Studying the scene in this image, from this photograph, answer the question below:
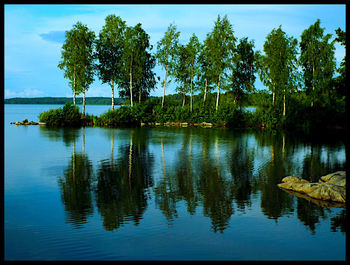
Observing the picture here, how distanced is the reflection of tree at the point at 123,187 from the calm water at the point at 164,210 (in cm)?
4

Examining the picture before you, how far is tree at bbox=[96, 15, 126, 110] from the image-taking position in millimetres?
59688

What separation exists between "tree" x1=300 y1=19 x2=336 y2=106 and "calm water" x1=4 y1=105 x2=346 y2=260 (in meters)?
33.0

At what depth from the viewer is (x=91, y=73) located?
59.9 metres

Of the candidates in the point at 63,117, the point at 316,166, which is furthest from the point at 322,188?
the point at 63,117

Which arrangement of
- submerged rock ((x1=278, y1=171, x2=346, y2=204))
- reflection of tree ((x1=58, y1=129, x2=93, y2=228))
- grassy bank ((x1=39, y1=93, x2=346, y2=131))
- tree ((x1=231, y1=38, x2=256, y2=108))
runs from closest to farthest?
reflection of tree ((x1=58, y1=129, x2=93, y2=228)), submerged rock ((x1=278, y1=171, x2=346, y2=204)), grassy bank ((x1=39, y1=93, x2=346, y2=131)), tree ((x1=231, y1=38, x2=256, y2=108))

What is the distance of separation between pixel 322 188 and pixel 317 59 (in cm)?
4625

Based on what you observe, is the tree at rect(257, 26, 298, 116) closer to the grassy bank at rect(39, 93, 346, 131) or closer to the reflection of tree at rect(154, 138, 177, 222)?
the grassy bank at rect(39, 93, 346, 131)

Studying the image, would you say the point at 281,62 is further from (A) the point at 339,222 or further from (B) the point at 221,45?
(A) the point at 339,222

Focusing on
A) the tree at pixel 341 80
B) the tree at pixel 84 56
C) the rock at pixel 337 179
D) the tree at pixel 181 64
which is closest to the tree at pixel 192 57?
the tree at pixel 181 64

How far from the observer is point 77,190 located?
686 inches

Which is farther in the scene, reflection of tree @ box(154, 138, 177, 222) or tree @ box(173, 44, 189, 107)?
tree @ box(173, 44, 189, 107)

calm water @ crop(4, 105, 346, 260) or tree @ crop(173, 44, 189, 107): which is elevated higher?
tree @ crop(173, 44, 189, 107)

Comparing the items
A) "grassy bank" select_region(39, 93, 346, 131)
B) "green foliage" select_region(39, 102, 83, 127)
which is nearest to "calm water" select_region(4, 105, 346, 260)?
"green foliage" select_region(39, 102, 83, 127)

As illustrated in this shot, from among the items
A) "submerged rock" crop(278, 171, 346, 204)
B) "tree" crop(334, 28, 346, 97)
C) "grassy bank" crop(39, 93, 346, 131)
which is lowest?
"submerged rock" crop(278, 171, 346, 204)
